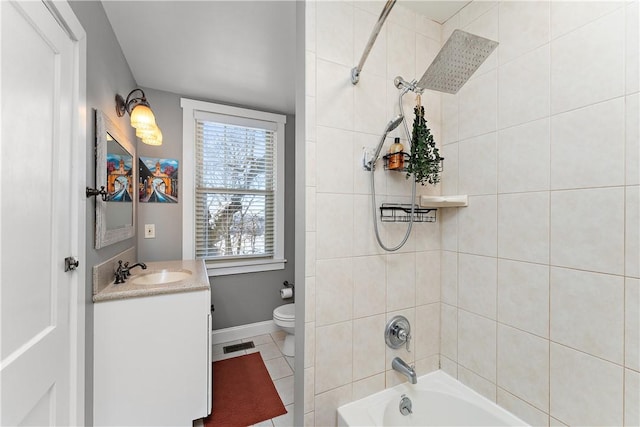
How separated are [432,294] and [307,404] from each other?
89cm

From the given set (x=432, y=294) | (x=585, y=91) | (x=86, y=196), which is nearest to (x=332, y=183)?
(x=432, y=294)

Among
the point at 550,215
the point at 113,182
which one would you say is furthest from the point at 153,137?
the point at 550,215

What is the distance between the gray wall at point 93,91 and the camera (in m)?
1.24

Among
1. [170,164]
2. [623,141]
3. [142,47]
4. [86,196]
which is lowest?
[86,196]

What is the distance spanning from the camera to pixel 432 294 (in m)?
1.51

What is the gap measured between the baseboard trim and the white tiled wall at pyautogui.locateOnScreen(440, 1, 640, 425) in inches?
76.5

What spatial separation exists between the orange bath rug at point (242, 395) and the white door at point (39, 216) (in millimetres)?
829

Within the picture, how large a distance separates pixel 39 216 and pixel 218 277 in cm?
182

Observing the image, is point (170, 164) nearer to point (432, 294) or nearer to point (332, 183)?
point (332, 183)

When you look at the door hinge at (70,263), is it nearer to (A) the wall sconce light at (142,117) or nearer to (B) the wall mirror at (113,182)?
(B) the wall mirror at (113,182)

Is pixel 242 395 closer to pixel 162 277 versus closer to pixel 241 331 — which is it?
pixel 241 331

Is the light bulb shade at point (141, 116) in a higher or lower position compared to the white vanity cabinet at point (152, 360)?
higher

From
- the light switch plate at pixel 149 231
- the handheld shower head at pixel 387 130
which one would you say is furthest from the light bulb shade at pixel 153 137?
the handheld shower head at pixel 387 130

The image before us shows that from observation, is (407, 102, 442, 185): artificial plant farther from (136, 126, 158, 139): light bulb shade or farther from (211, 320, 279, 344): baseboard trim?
(211, 320, 279, 344): baseboard trim
